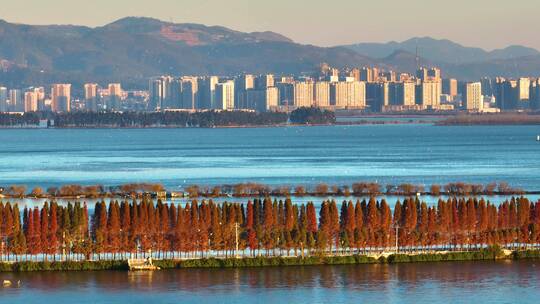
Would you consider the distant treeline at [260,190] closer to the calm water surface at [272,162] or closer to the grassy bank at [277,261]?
the calm water surface at [272,162]

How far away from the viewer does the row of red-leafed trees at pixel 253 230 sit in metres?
35.3

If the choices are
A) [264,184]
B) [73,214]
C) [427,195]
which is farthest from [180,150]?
[73,214]

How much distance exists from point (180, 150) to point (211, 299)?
222 ft

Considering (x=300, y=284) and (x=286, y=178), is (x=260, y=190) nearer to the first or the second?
(x=286, y=178)

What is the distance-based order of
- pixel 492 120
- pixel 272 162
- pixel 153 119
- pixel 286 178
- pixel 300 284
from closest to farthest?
pixel 300 284 < pixel 286 178 < pixel 272 162 < pixel 153 119 < pixel 492 120

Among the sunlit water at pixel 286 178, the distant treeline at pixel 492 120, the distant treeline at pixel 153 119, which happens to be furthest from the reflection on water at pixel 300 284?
the distant treeline at pixel 492 120

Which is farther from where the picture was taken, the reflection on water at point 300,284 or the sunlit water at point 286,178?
the sunlit water at point 286,178

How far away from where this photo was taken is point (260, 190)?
54812mm

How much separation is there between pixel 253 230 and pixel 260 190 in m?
18.7

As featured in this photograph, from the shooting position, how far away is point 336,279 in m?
32.7

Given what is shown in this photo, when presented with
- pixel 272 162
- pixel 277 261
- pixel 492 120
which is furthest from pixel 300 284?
pixel 492 120

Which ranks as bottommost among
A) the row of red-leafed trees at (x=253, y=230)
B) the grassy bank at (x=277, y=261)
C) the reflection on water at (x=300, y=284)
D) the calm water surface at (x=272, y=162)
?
the reflection on water at (x=300, y=284)

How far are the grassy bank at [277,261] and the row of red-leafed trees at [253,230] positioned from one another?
883mm

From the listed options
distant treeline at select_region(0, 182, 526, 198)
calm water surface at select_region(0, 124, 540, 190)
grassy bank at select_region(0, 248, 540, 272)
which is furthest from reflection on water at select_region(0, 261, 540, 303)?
calm water surface at select_region(0, 124, 540, 190)
